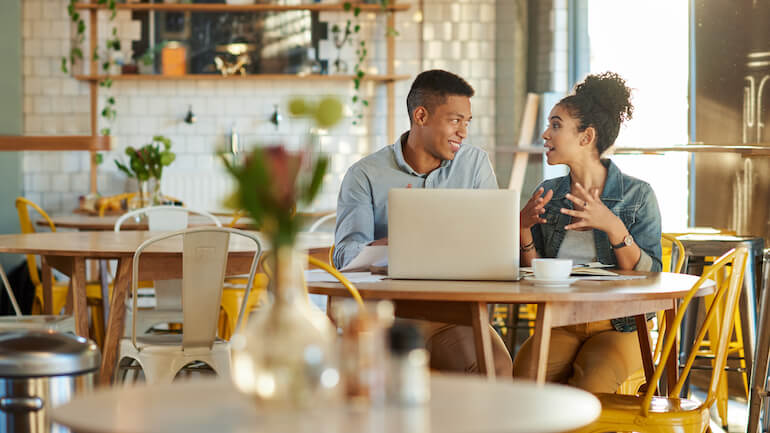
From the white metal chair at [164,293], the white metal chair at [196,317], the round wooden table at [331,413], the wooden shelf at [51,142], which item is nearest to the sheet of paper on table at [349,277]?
the white metal chair at [196,317]

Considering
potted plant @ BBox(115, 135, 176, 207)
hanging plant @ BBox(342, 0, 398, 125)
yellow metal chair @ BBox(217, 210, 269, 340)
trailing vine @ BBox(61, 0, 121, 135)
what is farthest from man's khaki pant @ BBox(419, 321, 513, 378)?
trailing vine @ BBox(61, 0, 121, 135)

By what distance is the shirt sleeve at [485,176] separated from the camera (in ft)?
10.8

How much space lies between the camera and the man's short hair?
10.5 feet

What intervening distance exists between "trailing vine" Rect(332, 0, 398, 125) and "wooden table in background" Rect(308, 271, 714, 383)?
452 centimetres

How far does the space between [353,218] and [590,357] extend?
85 centimetres

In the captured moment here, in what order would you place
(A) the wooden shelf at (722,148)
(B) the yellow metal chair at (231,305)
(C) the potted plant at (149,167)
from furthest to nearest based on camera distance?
(C) the potted plant at (149,167)
(B) the yellow metal chair at (231,305)
(A) the wooden shelf at (722,148)

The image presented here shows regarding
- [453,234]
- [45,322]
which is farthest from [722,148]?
[45,322]

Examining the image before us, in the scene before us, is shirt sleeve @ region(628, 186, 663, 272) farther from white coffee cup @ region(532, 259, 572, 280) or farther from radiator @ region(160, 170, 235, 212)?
radiator @ region(160, 170, 235, 212)

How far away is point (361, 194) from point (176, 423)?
1990 mm

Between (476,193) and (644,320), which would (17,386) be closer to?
(476,193)

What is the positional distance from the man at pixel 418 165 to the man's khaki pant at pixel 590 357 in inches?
25.3

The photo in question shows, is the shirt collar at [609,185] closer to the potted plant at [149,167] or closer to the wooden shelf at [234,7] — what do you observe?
the potted plant at [149,167]

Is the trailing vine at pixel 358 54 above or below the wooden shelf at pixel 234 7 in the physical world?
below

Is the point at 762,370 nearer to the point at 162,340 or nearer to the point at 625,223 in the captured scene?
the point at 625,223
